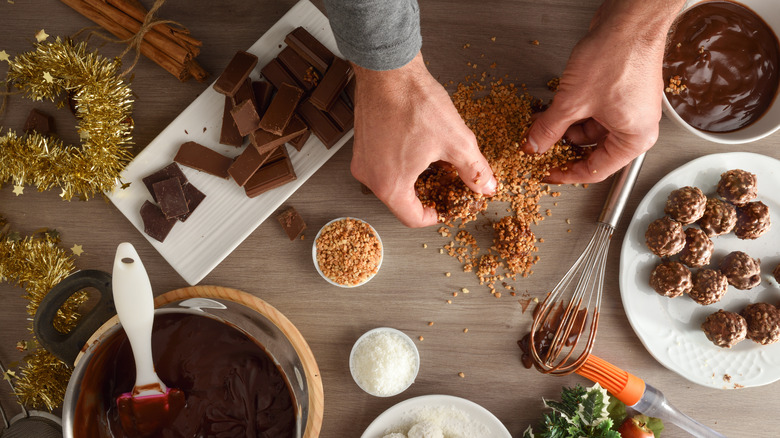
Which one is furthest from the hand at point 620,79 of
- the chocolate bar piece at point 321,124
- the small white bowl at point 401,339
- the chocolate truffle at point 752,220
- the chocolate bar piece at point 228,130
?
the chocolate bar piece at point 228,130

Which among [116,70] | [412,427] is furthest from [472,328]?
[116,70]

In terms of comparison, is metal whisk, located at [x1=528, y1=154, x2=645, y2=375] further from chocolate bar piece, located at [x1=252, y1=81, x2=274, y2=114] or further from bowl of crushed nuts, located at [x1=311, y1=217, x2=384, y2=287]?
chocolate bar piece, located at [x1=252, y1=81, x2=274, y2=114]

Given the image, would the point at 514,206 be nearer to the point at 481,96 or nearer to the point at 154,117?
the point at 481,96

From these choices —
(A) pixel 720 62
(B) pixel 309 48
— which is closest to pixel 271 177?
(B) pixel 309 48

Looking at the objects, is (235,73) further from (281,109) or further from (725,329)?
(725,329)


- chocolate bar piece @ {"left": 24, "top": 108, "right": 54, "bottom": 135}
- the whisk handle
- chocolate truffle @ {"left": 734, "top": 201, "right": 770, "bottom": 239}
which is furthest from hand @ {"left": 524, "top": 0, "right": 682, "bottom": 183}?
chocolate bar piece @ {"left": 24, "top": 108, "right": 54, "bottom": 135}

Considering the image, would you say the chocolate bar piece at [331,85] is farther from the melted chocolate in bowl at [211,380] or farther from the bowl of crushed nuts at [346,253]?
the melted chocolate in bowl at [211,380]
